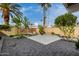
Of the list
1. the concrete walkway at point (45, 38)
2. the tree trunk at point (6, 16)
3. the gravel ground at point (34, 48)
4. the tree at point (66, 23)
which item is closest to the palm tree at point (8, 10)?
the tree trunk at point (6, 16)

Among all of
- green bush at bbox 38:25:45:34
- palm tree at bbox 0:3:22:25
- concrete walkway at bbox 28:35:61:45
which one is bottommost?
concrete walkway at bbox 28:35:61:45

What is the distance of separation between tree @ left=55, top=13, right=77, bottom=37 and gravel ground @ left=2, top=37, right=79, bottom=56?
0.84 feet

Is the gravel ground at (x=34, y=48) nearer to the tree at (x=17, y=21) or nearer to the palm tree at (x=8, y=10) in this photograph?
the tree at (x=17, y=21)

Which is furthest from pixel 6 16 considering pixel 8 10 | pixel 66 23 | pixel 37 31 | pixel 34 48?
pixel 66 23

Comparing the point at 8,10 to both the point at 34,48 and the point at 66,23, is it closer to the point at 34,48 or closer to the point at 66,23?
the point at 34,48

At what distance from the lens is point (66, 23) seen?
248 inches

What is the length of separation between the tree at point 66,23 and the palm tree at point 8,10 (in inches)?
33.0

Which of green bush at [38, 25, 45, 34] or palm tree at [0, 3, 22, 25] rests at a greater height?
palm tree at [0, 3, 22, 25]

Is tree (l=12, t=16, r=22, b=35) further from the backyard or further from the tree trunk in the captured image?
the tree trunk

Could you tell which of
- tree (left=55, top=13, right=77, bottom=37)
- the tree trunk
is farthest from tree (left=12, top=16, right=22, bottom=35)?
tree (left=55, top=13, right=77, bottom=37)

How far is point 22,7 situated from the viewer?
20.9ft

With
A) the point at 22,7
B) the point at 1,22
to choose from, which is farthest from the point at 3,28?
the point at 22,7

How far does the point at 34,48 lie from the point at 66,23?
859 mm

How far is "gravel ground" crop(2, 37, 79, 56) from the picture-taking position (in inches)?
250
